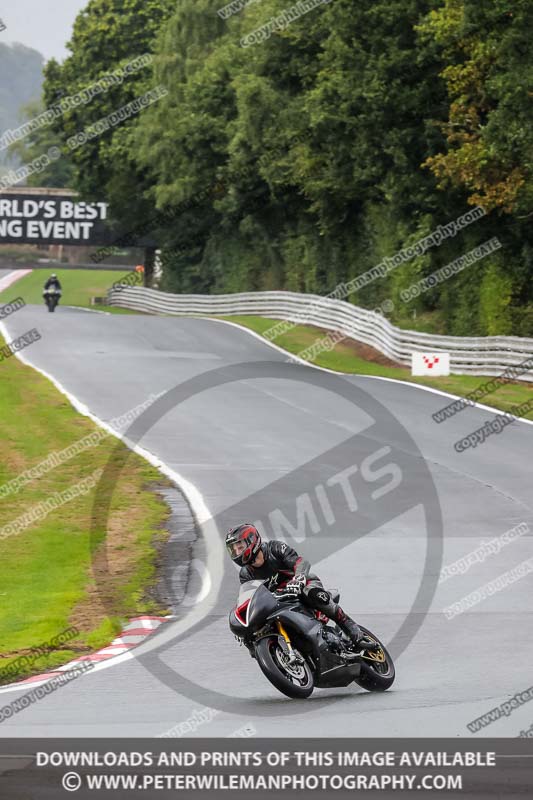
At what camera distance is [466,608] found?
501 inches

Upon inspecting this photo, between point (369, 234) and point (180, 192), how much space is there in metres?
14.6

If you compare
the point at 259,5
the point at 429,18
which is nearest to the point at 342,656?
the point at 429,18

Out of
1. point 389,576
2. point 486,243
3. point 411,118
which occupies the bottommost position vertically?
point 389,576

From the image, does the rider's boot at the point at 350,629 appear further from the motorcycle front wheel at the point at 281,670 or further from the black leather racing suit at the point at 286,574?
the motorcycle front wheel at the point at 281,670

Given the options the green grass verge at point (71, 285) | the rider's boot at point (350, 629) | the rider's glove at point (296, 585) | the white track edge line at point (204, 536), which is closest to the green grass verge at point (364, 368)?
the white track edge line at point (204, 536)

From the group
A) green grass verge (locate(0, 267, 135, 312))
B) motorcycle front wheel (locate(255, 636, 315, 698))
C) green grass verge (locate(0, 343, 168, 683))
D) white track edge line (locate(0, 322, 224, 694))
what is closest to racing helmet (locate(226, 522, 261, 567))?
motorcycle front wheel (locate(255, 636, 315, 698))

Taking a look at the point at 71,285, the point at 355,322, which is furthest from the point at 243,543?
the point at 71,285

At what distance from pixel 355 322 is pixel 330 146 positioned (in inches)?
290

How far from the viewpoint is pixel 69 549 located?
16188 millimetres

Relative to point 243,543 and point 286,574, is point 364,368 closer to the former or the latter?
point 286,574

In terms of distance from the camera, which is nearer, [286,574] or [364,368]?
[286,574]

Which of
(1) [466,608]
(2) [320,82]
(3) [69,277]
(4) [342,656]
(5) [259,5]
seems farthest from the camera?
(3) [69,277]

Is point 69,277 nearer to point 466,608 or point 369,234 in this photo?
point 369,234

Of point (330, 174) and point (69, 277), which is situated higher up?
point (330, 174)
